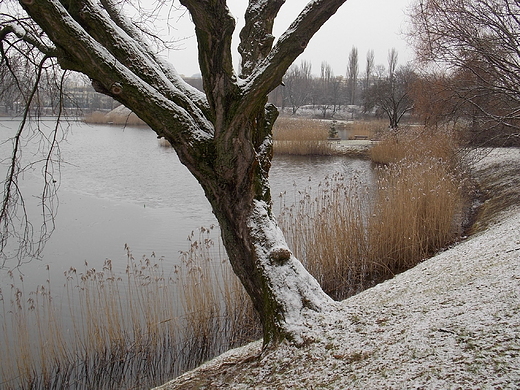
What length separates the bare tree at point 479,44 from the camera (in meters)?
8.10

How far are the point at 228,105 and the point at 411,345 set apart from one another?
6.03 feet

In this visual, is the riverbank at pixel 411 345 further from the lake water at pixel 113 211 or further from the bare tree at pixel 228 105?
the lake water at pixel 113 211

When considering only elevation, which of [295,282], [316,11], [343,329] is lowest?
[343,329]

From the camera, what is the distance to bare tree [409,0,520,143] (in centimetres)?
810

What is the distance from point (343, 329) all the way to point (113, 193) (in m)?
9.70

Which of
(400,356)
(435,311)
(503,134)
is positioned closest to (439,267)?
(435,311)

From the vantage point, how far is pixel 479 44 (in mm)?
8219

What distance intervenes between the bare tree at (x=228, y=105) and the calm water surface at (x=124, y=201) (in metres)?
1.31

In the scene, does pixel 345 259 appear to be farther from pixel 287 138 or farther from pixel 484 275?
pixel 287 138

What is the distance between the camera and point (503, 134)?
911cm

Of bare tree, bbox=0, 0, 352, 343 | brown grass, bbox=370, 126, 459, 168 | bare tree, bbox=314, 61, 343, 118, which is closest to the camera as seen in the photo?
bare tree, bbox=0, 0, 352, 343

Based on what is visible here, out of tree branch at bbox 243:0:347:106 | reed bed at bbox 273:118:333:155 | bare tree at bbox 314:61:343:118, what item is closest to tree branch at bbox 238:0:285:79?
tree branch at bbox 243:0:347:106

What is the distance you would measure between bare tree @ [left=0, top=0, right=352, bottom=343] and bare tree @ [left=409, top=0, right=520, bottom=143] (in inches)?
220

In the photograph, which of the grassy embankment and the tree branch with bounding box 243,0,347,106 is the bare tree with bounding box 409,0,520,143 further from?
the tree branch with bounding box 243,0,347,106
